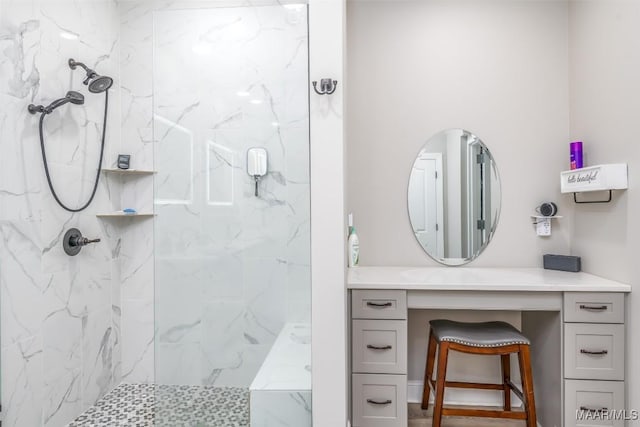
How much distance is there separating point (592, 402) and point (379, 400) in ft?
3.32

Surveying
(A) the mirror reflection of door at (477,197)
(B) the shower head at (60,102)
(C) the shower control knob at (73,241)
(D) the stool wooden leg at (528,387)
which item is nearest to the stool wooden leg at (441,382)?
(D) the stool wooden leg at (528,387)

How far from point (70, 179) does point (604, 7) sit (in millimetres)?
2984

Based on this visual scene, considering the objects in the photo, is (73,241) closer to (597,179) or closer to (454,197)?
(454,197)

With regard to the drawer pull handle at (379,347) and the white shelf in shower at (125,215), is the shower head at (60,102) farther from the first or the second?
the drawer pull handle at (379,347)

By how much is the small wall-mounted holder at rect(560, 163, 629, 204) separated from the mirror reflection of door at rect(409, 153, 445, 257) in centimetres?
69

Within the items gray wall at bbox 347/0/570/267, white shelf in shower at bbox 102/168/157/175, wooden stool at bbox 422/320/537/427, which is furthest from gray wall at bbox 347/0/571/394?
white shelf in shower at bbox 102/168/157/175

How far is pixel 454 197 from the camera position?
8.07 feet

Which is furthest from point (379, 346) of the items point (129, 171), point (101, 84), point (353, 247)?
point (101, 84)

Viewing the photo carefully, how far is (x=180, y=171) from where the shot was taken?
1411 mm

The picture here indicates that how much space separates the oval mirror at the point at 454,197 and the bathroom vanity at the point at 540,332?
1.29ft

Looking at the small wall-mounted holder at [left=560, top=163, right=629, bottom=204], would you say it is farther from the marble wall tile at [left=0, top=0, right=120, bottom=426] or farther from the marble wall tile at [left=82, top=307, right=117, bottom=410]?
the marble wall tile at [left=82, top=307, right=117, bottom=410]

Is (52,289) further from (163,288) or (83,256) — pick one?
(163,288)

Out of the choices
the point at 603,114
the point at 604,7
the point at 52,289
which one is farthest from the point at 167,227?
the point at 604,7

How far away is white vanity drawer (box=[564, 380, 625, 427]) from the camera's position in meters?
1.83
